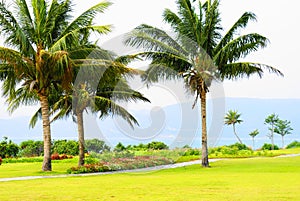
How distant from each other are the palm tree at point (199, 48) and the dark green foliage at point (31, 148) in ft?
49.0

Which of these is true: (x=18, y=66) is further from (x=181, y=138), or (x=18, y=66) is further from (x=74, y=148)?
(x=74, y=148)

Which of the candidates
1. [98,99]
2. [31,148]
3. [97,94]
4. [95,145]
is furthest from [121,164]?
[31,148]

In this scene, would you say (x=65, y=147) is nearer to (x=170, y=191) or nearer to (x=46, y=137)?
(x=46, y=137)

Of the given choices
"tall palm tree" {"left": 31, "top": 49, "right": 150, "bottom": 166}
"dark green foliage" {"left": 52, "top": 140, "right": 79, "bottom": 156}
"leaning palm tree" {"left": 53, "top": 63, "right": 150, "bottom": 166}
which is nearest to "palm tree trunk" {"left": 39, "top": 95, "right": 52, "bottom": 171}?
"tall palm tree" {"left": 31, "top": 49, "right": 150, "bottom": 166}

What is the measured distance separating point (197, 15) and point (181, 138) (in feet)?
19.4

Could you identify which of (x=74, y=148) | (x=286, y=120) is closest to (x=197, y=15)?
(x=74, y=148)

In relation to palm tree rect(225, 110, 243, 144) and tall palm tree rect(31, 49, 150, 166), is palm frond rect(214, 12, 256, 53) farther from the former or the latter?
palm tree rect(225, 110, 243, 144)

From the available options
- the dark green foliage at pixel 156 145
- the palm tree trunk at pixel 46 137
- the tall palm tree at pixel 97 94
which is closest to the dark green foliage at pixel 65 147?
the dark green foliage at pixel 156 145

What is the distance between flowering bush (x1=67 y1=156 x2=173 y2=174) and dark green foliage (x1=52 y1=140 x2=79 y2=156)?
1105 cm

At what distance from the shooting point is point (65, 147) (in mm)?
31641

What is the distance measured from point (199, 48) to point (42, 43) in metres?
7.20

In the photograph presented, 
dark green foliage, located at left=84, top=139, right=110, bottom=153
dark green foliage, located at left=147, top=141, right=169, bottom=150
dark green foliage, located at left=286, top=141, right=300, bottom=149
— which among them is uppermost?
dark green foliage, located at left=84, top=139, right=110, bottom=153

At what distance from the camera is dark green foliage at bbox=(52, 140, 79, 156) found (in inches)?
1242

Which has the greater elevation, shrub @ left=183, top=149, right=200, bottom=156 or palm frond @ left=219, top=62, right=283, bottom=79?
palm frond @ left=219, top=62, right=283, bottom=79
